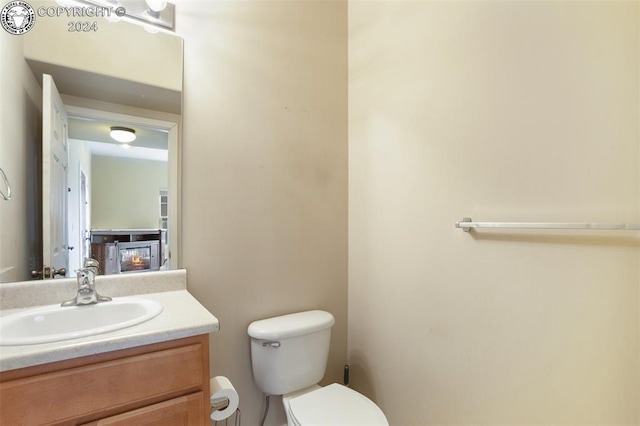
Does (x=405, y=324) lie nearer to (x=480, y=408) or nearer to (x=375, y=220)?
(x=480, y=408)

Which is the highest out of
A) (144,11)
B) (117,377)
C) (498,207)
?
(144,11)

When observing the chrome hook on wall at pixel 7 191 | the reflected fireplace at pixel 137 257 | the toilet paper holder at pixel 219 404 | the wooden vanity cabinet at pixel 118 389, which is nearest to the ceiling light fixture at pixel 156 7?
the chrome hook on wall at pixel 7 191

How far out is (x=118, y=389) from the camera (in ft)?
2.65

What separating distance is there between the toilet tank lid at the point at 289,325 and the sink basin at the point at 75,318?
1.63ft

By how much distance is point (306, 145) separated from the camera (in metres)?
1.73

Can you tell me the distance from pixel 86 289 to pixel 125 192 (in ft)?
1.34

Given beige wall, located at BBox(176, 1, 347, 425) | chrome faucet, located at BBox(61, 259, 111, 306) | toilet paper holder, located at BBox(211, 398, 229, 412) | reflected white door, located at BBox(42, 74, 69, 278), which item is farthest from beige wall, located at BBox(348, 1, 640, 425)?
reflected white door, located at BBox(42, 74, 69, 278)

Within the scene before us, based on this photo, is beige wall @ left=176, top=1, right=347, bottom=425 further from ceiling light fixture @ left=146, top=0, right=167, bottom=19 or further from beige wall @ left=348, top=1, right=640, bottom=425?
beige wall @ left=348, top=1, right=640, bottom=425

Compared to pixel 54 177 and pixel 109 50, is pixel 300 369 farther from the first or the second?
pixel 109 50

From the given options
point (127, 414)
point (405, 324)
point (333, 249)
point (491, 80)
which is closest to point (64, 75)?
point (127, 414)

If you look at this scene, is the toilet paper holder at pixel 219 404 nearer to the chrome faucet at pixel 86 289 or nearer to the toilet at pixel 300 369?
the toilet at pixel 300 369

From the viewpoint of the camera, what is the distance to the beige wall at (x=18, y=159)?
40.7 inches

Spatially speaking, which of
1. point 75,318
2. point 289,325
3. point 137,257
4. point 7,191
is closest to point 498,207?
point 289,325

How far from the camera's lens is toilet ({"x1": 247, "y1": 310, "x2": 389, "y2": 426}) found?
49.8 inches
